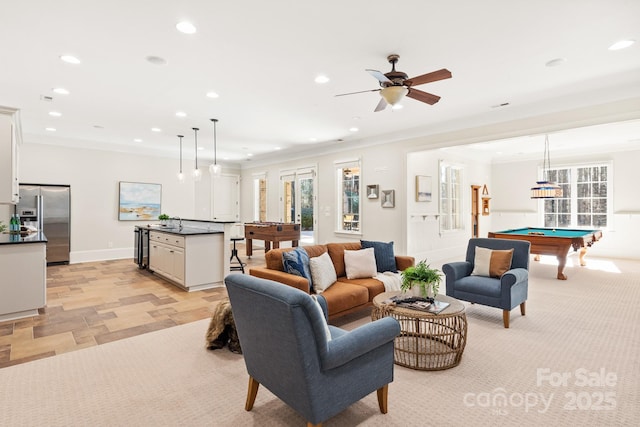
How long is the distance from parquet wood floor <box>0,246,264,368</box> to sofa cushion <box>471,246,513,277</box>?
3.38m

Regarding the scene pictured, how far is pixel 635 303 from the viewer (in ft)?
14.6

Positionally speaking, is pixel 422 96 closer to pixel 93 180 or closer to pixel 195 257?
pixel 195 257

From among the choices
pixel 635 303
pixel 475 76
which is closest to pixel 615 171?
pixel 635 303

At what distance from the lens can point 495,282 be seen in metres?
3.83

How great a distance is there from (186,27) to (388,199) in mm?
5140

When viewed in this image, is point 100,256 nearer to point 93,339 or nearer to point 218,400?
point 93,339

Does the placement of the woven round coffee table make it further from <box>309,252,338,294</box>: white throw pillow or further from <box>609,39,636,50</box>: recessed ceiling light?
<box>609,39,636,50</box>: recessed ceiling light

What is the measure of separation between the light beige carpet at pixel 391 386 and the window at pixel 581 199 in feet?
21.4

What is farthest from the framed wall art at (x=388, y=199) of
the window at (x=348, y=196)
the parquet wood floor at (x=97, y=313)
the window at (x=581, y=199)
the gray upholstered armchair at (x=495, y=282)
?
the window at (x=581, y=199)

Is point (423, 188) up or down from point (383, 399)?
up

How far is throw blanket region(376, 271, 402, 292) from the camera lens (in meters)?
3.94

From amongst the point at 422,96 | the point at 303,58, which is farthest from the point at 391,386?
the point at 303,58

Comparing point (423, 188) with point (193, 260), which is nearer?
point (193, 260)

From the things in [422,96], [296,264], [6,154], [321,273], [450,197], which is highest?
[422,96]
